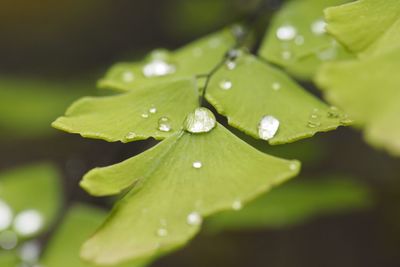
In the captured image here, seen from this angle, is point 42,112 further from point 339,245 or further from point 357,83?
point 357,83

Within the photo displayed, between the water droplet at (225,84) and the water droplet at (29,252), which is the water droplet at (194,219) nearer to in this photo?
the water droplet at (225,84)

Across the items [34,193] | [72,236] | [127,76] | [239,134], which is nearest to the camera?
[127,76]

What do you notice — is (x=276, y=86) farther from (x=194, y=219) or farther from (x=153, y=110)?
(x=194, y=219)

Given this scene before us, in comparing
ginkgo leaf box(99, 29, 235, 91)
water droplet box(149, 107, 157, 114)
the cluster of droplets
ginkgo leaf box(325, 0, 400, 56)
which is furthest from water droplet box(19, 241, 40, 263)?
ginkgo leaf box(325, 0, 400, 56)

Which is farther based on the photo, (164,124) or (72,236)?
(72,236)

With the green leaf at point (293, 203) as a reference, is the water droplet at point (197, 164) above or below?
below

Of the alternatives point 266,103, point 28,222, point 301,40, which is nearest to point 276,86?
point 266,103

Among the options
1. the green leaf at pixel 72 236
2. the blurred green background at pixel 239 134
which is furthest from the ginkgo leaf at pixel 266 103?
the green leaf at pixel 72 236

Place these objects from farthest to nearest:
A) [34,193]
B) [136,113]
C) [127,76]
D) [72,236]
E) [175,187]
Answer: [34,193] → [72,236] → [127,76] → [136,113] → [175,187]
